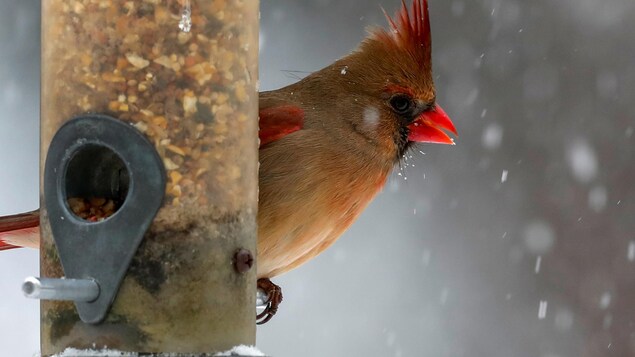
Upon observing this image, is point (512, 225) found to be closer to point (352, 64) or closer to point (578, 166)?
point (578, 166)

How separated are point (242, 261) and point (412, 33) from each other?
3.84 ft

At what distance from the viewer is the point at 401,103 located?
3.91 m

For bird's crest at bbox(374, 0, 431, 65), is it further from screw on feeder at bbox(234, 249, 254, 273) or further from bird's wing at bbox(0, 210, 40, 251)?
bird's wing at bbox(0, 210, 40, 251)

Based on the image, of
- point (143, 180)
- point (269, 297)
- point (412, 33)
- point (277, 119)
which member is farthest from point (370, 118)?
point (143, 180)

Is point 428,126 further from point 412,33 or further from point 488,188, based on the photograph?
point 488,188

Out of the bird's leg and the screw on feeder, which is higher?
the screw on feeder

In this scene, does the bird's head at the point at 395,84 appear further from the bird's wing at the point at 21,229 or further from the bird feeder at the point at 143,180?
the bird's wing at the point at 21,229

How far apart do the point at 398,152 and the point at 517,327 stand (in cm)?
364

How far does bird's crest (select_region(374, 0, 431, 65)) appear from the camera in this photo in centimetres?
371

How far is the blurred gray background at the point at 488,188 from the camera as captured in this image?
6934 mm

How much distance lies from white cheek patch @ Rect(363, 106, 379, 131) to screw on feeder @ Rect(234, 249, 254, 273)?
101 cm

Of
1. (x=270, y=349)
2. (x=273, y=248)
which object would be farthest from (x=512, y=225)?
(x=273, y=248)

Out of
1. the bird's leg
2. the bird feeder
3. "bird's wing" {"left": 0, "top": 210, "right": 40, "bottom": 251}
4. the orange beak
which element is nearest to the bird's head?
the orange beak

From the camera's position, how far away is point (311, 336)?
24.9 ft
